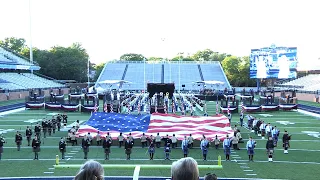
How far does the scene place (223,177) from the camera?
1338cm

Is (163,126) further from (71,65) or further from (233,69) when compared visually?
(233,69)

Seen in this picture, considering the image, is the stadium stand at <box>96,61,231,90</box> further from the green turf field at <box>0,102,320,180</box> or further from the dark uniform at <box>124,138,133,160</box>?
the dark uniform at <box>124,138,133,160</box>

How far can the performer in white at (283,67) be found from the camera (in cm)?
5850

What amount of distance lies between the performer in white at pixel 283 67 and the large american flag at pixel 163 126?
41.3m

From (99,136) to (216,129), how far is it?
6.07m

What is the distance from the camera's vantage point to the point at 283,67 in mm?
58656

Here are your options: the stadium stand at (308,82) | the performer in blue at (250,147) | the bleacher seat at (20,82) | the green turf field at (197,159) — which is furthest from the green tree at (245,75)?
the performer in blue at (250,147)

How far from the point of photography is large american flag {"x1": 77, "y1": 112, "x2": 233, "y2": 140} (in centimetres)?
1986

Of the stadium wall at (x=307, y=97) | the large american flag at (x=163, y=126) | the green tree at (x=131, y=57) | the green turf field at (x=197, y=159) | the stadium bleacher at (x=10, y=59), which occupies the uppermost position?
the green tree at (x=131, y=57)

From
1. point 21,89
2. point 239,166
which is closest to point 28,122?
point 239,166

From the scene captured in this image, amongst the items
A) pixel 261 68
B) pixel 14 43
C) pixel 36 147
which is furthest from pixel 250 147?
pixel 14 43

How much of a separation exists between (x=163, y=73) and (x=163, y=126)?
63.4 metres

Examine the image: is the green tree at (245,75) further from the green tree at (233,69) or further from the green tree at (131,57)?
the green tree at (131,57)

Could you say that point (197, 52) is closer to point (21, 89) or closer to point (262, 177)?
point (21, 89)
